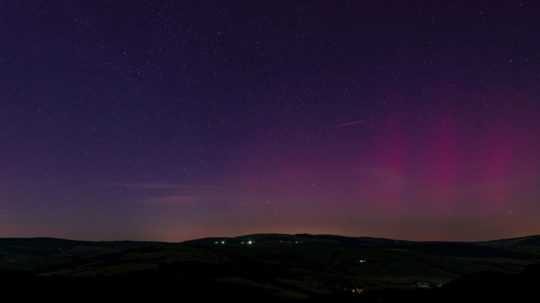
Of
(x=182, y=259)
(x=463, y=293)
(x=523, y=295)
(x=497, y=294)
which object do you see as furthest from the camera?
(x=182, y=259)

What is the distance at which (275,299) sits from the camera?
369 ft

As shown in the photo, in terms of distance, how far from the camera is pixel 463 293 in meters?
81.2

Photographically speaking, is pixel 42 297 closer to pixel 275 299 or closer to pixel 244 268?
pixel 275 299

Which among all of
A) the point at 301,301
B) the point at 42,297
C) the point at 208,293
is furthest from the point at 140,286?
the point at 301,301

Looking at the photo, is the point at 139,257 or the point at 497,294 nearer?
the point at 497,294

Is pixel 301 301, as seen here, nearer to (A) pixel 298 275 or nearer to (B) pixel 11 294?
(B) pixel 11 294

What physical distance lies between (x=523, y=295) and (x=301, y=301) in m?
45.6

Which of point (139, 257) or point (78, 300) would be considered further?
point (139, 257)

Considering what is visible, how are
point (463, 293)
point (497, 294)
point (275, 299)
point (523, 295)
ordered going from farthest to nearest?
point (275, 299)
point (463, 293)
point (497, 294)
point (523, 295)

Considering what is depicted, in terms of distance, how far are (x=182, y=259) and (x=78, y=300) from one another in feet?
291

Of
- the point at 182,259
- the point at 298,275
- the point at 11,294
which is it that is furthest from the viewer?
the point at 182,259

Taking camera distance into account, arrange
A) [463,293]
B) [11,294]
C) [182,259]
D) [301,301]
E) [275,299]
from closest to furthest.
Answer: [463,293], [11,294], [301,301], [275,299], [182,259]

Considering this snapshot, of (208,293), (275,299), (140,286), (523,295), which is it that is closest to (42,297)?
(140,286)

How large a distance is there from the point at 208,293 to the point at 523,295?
221 feet
